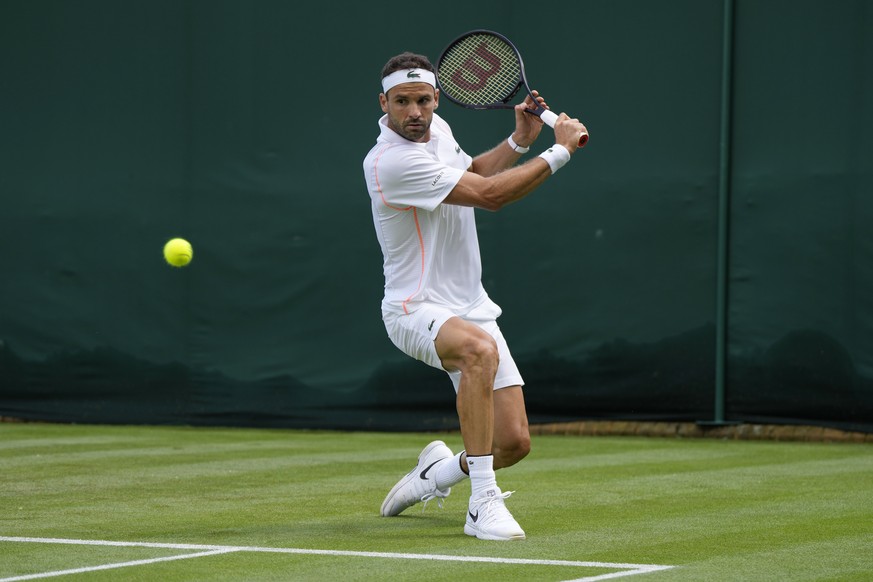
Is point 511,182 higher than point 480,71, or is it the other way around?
point 480,71

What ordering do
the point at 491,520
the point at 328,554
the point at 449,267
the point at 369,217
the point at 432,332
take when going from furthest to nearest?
1. the point at 369,217
2. the point at 449,267
3. the point at 432,332
4. the point at 491,520
5. the point at 328,554

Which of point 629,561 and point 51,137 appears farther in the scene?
point 51,137

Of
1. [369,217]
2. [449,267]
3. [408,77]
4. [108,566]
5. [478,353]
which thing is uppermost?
[369,217]

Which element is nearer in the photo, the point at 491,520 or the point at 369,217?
the point at 491,520

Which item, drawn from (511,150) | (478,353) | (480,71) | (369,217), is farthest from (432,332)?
(369,217)

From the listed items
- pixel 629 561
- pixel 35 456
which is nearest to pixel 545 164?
pixel 629 561

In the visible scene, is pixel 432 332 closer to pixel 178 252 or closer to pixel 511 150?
pixel 511 150

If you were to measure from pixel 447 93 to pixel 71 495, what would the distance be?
2.51 metres

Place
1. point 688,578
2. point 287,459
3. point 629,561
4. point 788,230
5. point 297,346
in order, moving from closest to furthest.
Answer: point 688,578
point 629,561
point 287,459
point 788,230
point 297,346

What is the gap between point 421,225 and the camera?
555 centimetres

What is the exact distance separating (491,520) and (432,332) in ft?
2.37

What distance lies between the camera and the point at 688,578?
4230mm

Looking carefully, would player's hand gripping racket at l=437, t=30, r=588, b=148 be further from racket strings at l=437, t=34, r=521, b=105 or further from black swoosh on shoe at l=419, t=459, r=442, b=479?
black swoosh on shoe at l=419, t=459, r=442, b=479

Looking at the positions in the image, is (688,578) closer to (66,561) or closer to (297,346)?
(66,561)
